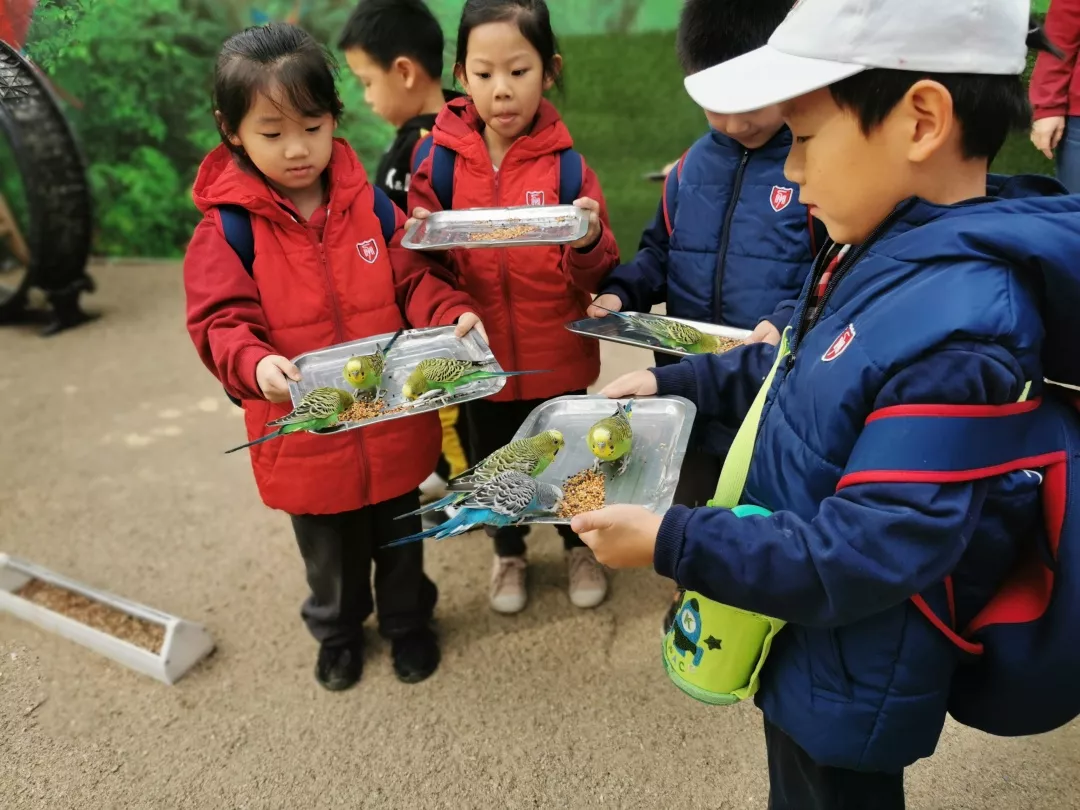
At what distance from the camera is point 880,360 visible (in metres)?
1.01

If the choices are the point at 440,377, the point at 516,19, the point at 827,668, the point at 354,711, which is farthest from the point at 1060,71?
the point at 354,711

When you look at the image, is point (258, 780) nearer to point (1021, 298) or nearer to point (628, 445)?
point (628, 445)

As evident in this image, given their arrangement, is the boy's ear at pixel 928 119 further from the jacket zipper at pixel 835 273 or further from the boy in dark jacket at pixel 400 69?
the boy in dark jacket at pixel 400 69

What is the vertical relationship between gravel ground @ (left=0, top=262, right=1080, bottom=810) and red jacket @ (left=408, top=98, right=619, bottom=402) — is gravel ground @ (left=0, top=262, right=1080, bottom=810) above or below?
below

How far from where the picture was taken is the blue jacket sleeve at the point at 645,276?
2258 mm

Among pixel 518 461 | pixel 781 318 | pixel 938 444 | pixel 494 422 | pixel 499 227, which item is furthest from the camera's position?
pixel 494 422

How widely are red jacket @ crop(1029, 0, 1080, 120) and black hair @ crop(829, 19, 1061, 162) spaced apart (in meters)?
2.06

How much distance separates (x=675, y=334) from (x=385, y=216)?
0.82m

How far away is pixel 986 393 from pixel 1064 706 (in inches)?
20.9

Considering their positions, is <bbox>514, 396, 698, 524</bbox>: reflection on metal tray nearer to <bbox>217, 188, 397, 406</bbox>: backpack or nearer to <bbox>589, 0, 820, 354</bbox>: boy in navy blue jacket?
<bbox>589, 0, 820, 354</bbox>: boy in navy blue jacket

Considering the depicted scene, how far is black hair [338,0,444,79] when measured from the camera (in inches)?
108

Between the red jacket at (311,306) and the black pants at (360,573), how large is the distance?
16 cm

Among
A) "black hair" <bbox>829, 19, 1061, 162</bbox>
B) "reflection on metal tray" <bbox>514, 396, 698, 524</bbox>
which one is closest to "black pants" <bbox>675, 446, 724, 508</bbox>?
"reflection on metal tray" <bbox>514, 396, 698, 524</bbox>

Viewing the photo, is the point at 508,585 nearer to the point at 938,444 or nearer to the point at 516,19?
the point at 516,19
